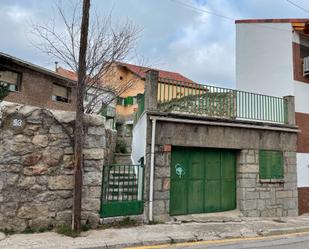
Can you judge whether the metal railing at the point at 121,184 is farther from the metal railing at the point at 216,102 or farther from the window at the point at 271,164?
the window at the point at 271,164

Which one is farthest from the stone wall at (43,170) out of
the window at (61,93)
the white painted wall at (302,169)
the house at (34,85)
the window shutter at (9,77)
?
the window at (61,93)

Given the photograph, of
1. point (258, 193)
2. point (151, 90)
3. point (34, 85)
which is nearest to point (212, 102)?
point (151, 90)

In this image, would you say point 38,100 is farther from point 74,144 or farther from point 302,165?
point 302,165

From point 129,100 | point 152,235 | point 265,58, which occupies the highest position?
point 129,100

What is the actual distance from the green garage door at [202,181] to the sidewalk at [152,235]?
918 mm

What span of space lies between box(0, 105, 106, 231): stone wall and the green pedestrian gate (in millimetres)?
328

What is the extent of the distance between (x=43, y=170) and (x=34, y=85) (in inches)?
622

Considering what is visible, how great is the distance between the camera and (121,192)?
8.38 metres

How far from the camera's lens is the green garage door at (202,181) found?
9.28 meters

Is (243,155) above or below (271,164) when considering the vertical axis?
above

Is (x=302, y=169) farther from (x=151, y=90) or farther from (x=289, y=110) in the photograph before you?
(x=151, y=90)

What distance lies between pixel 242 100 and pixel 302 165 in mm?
3651

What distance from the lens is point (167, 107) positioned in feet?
30.6

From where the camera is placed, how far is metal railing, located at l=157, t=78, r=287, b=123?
953 centimetres
